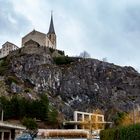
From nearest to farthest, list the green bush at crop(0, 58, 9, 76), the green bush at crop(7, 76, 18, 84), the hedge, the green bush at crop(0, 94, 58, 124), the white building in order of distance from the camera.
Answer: the hedge < the green bush at crop(0, 94, 58, 124) < the green bush at crop(7, 76, 18, 84) < the green bush at crop(0, 58, 9, 76) < the white building

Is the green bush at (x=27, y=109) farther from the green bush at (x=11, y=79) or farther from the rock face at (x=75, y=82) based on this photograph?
the green bush at (x=11, y=79)

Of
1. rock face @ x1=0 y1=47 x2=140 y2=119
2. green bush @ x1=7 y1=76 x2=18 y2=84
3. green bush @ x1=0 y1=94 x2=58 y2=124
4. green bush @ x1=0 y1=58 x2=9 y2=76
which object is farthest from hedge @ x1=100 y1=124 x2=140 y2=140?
green bush @ x1=0 y1=58 x2=9 y2=76

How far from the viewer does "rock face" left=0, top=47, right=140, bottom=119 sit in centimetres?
12419

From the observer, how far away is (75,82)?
429 ft

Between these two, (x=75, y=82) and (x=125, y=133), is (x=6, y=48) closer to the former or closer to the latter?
(x=75, y=82)

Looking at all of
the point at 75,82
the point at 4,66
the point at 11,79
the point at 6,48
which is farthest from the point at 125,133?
the point at 6,48

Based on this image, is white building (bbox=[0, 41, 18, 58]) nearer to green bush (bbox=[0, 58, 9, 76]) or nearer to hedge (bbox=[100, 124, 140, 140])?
green bush (bbox=[0, 58, 9, 76])

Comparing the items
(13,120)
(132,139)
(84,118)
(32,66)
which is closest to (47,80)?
(32,66)

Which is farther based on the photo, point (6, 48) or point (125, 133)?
point (6, 48)

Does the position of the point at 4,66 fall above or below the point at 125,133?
above

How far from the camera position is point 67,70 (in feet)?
440

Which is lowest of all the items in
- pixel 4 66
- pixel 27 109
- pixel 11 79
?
pixel 27 109

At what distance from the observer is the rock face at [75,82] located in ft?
407

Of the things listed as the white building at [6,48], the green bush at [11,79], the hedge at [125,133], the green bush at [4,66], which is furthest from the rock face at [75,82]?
the hedge at [125,133]
